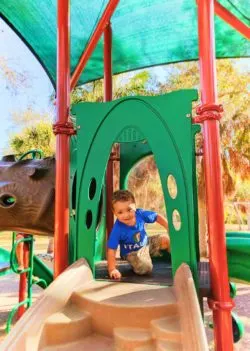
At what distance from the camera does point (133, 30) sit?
15.2 feet

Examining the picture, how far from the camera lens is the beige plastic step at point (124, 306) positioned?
1.58 metres

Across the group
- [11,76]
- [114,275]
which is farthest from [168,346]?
[11,76]

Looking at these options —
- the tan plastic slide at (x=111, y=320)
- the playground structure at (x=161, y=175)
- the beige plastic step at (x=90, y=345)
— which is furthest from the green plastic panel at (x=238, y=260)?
the beige plastic step at (x=90, y=345)

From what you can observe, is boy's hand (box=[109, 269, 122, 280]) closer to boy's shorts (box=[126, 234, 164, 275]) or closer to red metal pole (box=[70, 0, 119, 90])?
boy's shorts (box=[126, 234, 164, 275])

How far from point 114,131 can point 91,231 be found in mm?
662

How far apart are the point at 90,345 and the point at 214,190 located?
1060 millimetres

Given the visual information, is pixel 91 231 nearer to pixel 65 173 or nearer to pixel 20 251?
pixel 65 173

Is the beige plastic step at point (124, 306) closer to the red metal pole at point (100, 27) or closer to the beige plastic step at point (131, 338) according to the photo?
the beige plastic step at point (131, 338)

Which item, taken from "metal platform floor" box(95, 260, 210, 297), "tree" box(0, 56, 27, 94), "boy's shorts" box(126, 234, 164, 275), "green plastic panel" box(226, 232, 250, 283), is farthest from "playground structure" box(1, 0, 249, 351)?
"tree" box(0, 56, 27, 94)

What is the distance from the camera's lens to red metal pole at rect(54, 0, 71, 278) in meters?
2.34

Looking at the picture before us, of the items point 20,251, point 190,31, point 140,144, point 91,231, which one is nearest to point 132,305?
point 91,231

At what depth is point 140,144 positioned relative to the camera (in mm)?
3688

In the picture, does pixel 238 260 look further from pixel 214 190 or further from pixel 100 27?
pixel 100 27

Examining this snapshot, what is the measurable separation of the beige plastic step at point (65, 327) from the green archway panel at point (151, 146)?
536 mm
